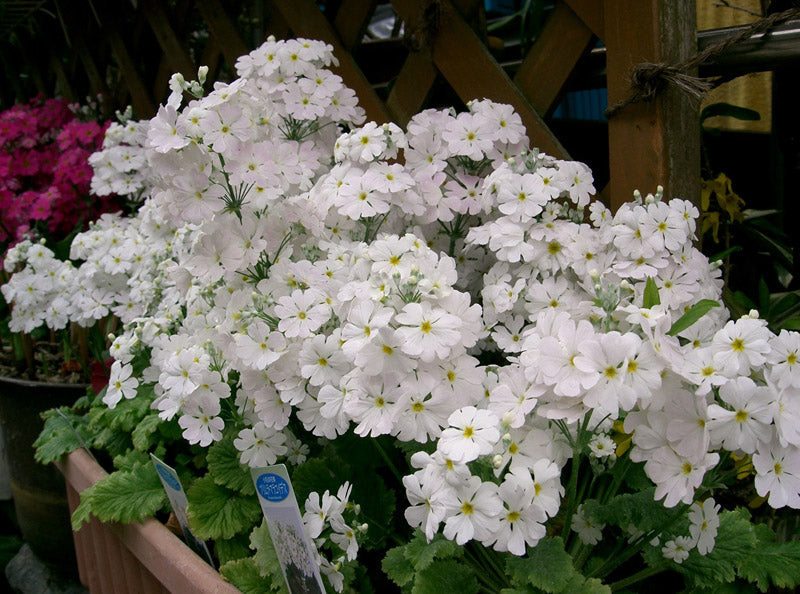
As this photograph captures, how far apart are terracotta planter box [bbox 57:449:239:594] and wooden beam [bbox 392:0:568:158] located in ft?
3.27

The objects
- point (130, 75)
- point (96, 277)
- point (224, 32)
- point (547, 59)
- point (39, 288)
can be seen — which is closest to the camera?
point (547, 59)

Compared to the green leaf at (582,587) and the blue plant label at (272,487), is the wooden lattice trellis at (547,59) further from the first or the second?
the blue plant label at (272,487)

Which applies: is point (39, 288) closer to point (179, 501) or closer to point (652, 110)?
point (179, 501)

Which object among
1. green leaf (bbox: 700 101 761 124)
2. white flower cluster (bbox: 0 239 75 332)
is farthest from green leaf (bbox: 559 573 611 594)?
white flower cluster (bbox: 0 239 75 332)

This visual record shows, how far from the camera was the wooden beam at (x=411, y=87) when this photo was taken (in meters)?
1.74

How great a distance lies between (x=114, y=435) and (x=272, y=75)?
90 centimetres

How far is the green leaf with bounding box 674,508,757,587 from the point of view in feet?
3.62

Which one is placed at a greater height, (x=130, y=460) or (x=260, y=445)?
(x=260, y=445)

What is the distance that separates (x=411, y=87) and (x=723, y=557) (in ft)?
3.83

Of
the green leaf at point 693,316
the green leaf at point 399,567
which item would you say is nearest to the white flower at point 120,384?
the green leaf at point 399,567

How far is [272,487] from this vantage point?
1115 mm

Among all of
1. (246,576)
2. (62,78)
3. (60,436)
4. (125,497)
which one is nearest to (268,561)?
(246,576)

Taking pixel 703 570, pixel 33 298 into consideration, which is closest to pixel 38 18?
pixel 33 298

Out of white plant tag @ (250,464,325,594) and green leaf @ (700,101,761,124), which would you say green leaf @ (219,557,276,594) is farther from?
green leaf @ (700,101,761,124)
